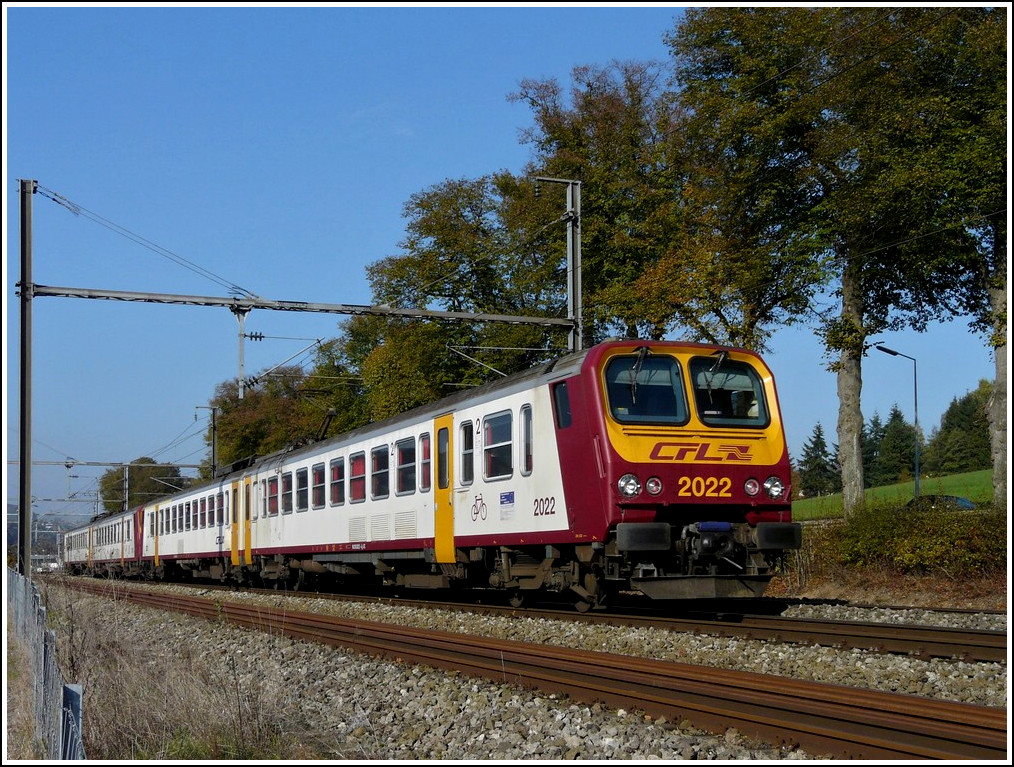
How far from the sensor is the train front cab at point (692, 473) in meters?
12.0

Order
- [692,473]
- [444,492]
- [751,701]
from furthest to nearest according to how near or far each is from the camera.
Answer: [444,492], [692,473], [751,701]

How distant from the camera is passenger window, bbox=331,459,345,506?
1959cm

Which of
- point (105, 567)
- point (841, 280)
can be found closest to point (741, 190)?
point (841, 280)

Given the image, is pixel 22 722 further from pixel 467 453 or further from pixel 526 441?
pixel 467 453

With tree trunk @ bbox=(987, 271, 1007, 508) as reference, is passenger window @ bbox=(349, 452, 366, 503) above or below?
below

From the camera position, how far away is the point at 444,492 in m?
15.6

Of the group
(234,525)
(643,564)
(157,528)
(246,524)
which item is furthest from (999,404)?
(157,528)

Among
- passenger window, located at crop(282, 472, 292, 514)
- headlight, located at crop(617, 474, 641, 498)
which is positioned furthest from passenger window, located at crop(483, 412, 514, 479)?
passenger window, located at crop(282, 472, 292, 514)

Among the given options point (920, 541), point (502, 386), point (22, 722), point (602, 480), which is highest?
point (502, 386)

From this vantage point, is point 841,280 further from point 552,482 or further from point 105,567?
point 105,567

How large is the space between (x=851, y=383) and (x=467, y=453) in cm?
1402

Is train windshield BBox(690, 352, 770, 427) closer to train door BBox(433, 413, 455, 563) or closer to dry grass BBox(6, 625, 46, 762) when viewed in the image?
train door BBox(433, 413, 455, 563)

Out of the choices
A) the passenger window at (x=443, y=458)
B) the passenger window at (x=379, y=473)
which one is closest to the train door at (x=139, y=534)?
the passenger window at (x=379, y=473)

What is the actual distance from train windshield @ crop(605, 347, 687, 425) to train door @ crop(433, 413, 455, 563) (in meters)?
3.52
